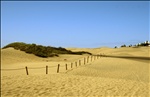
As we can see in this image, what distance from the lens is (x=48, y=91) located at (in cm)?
1407

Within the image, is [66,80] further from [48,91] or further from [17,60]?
[17,60]

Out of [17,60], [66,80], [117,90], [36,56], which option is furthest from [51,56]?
[117,90]

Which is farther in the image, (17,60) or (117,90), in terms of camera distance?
(17,60)

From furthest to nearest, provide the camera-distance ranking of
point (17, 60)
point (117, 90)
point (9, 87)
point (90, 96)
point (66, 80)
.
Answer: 1. point (17, 60)
2. point (66, 80)
3. point (117, 90)
4. point (9, 87)
5. point (90, 96)

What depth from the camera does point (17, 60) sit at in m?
40.1

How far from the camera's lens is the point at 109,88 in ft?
52.1

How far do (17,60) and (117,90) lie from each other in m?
27.2

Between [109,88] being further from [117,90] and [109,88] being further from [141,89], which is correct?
[141,89]

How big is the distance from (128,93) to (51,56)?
34.5 m

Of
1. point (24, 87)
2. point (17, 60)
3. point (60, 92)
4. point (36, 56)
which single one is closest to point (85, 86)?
point (60, 92)

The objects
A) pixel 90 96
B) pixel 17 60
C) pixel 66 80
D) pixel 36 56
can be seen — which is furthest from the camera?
pixel 36 56

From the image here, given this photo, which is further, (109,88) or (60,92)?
(109,88)

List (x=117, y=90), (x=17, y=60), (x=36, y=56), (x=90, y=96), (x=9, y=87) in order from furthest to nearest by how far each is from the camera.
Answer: (x=36, y=56)
(x=17, y=60)
(x=117, y=90)
(x=9, y=87)
(x=90, y=96)

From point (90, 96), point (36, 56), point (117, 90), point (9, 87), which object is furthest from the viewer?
point (36, 56)
